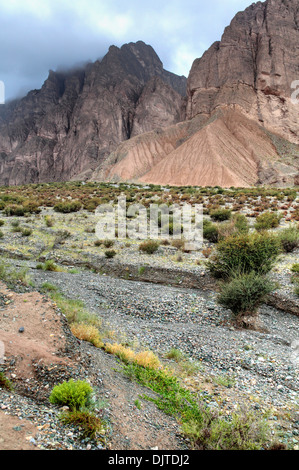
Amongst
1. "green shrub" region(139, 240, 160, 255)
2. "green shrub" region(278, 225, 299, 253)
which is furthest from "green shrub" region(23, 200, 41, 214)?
"green shrub" region(278, 225, 299, 253)

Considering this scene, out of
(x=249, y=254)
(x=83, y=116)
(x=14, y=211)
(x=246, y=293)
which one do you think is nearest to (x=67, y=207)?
(x=14, y=211)

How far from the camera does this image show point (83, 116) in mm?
117875

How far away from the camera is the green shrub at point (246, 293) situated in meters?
8.84

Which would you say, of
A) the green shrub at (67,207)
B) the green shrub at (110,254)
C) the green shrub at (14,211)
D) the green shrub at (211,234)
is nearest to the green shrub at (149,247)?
the green shrub at (110,254)

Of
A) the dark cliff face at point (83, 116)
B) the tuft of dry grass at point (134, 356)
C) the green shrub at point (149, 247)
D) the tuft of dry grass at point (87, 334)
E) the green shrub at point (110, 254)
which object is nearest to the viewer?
the tuft of dry grass at point (134, 356)

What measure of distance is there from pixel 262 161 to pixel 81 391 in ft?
220

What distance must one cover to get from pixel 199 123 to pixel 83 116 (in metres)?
62.9

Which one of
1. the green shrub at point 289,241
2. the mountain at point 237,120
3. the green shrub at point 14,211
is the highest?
the mountain at point 237,120

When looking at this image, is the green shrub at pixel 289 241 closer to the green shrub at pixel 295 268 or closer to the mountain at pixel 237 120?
the green shrub at pixel 295 268

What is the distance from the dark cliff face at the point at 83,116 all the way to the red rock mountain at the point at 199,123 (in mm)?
506

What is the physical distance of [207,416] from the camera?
4305 mm

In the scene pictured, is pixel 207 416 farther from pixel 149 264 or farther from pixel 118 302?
pixel 149 264

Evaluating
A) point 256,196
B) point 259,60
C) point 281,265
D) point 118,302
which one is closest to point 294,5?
point 259,60

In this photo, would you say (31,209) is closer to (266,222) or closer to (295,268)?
(266,222)
